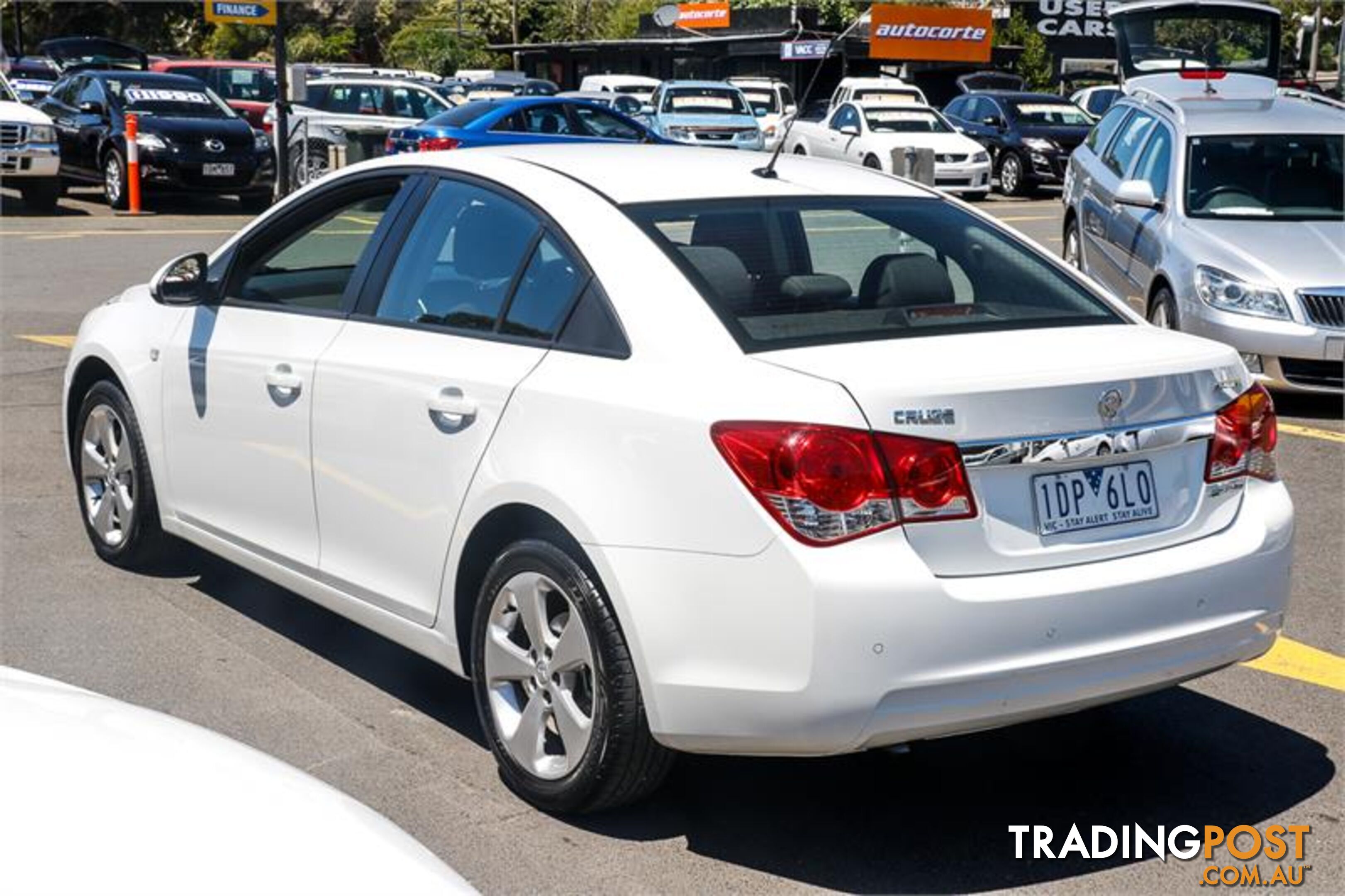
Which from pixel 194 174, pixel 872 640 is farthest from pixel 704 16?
pixel 872 640

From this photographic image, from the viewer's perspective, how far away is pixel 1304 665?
5.71 m

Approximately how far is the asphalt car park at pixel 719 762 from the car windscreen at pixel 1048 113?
2454 centimetres

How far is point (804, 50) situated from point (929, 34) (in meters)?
3.85

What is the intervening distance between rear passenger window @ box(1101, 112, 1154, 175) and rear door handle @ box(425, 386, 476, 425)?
333 inches

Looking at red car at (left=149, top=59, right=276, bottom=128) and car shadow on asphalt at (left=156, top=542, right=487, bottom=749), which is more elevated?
red car at (left=149, top=59, right=276, bottom=128)

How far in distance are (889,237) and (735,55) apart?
5027 cm

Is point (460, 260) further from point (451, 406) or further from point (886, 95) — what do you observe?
point (886, 95)

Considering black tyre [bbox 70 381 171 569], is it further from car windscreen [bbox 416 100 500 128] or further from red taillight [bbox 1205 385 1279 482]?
car windscreen [bbox 416 100 500 128]

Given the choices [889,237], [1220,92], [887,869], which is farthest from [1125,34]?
[887,869]

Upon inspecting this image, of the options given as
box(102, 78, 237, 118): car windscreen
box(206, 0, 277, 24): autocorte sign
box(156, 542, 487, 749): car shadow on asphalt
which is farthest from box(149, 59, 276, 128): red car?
box(156, 542, 487, 749): car shadow on asphalt

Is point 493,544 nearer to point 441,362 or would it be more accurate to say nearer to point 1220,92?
point 441,362

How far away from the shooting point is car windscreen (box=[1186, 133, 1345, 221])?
428 inches

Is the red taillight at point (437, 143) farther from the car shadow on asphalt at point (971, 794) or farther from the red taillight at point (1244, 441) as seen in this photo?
the red taillight at point (1244, 441)

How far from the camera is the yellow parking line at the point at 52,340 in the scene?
11.9 meters
